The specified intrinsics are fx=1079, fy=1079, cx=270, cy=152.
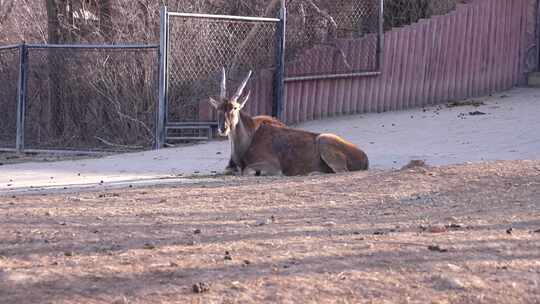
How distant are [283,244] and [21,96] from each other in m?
10.9

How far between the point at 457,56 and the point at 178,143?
19.3 ft

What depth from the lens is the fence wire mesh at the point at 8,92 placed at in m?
18.2

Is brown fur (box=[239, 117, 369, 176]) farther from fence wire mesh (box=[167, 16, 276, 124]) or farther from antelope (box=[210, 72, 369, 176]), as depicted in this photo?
fence wire mesh (box=[167, 16, 276, 124])

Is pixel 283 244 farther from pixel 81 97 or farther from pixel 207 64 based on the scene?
pixel 81 97

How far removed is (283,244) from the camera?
7.23m

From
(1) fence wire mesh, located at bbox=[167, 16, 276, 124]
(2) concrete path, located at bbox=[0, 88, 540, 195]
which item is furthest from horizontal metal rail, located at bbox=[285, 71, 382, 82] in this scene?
(2) concrete path, located at bbox=[0, 88, 540, 195]

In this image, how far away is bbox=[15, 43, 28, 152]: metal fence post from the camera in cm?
1723

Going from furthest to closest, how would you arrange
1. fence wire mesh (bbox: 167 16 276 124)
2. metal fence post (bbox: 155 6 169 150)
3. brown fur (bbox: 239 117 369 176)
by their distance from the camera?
fence wire mesh (bbox: 167 16 276 124), metal fence post (bbox: 155 6 169 150), brown fur (bbox: 239 117 369 176)

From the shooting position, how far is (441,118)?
18.0m

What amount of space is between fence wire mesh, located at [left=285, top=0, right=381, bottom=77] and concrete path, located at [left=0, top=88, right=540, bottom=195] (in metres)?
0.93

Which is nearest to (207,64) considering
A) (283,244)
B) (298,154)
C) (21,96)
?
(21,96)

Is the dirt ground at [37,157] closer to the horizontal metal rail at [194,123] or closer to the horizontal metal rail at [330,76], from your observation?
the horizontal metal rail at [194,123]

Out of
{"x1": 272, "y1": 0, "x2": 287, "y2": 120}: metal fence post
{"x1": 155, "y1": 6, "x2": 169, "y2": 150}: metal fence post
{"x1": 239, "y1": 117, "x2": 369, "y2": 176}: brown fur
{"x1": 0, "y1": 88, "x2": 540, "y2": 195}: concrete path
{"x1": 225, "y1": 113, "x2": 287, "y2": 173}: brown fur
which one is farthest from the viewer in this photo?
{"x1": 272, "y1": 0, "x2": 287, "y2": 120}: metal fence post

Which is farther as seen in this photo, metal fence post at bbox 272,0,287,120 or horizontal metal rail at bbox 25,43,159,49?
metal fence post at bbox 272,0,287,120
